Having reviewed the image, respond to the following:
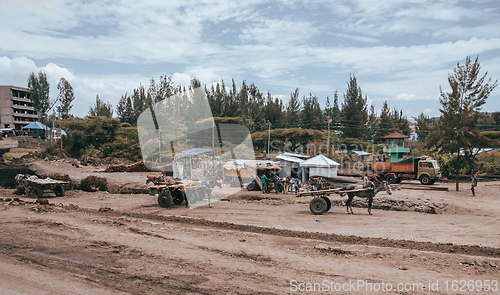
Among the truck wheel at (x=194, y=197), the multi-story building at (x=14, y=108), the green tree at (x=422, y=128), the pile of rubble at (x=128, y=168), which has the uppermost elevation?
the multi-story building at (x=14, y=108)

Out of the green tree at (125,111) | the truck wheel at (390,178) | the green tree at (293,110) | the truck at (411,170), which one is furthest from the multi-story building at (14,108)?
the truck wheel at (390,178)

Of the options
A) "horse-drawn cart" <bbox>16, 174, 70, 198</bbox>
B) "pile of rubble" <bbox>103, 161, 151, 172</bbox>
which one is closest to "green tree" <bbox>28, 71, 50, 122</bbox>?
"pile of rubble" <bbox>103, 161, 151, 172</bbox>

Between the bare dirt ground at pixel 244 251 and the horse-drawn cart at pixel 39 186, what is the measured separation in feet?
14.6

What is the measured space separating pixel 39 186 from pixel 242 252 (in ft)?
51.5

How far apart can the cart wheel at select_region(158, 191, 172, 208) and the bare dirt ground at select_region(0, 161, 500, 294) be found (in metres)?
1.28

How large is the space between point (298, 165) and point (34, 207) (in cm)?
1862

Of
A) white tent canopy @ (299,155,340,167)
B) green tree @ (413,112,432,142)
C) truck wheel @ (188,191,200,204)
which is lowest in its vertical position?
truck wheel @ (188,191,200,204)

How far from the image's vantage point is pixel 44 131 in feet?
181

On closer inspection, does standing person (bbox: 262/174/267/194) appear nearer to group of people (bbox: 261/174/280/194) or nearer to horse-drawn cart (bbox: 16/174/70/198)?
group of people (bbox: 261/174/280/194)

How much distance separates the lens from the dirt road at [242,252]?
646cm

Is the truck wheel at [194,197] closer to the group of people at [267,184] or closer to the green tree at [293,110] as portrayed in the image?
the group of people at [267,184]

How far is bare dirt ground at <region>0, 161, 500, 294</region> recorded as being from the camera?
645 cm

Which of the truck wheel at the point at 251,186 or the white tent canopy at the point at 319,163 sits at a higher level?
Answer: the white tent canopy at the point at 319,163

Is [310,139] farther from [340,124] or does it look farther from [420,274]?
[420,274]
